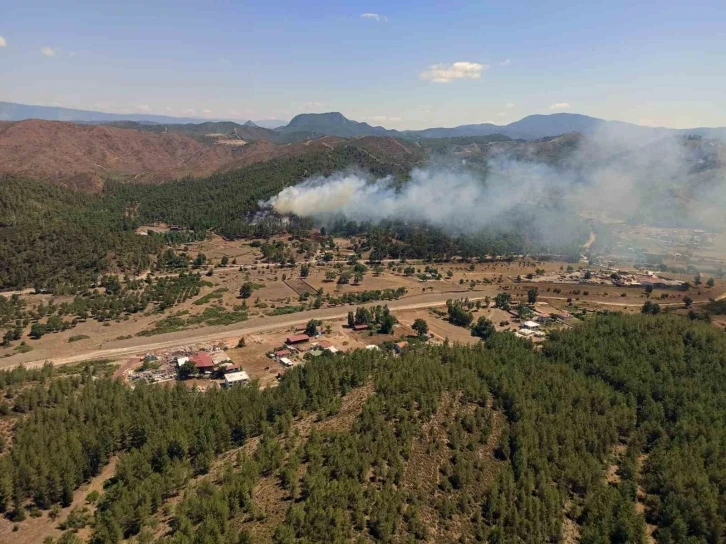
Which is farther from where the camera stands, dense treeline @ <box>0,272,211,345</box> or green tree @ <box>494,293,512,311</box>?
green tree @ <box>494,293,512,311</box>

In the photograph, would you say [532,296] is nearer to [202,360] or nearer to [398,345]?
[398,345]

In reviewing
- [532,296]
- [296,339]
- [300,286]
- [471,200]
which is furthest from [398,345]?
[471,200]

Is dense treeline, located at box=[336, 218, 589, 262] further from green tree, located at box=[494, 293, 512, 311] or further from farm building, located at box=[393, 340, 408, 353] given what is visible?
farm building, located at box=[393, 340, 408, 353]

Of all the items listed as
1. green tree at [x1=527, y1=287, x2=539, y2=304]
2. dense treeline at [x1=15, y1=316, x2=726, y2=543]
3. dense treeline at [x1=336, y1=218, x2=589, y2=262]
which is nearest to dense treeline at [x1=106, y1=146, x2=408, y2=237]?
dense treeline at [x1=336, y1=218, x2=589, y2=262]

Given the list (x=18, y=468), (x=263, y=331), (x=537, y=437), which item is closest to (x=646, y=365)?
(x=537, y=437)

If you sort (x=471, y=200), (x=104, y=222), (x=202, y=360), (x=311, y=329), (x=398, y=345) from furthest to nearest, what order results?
(x=471, y=200)
(x=104, y=222)
(x=311, y=329)
(x=398, y=345)
(x=202, y=360)

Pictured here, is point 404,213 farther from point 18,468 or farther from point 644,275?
point 18,468

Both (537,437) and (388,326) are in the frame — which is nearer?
(537,437)
